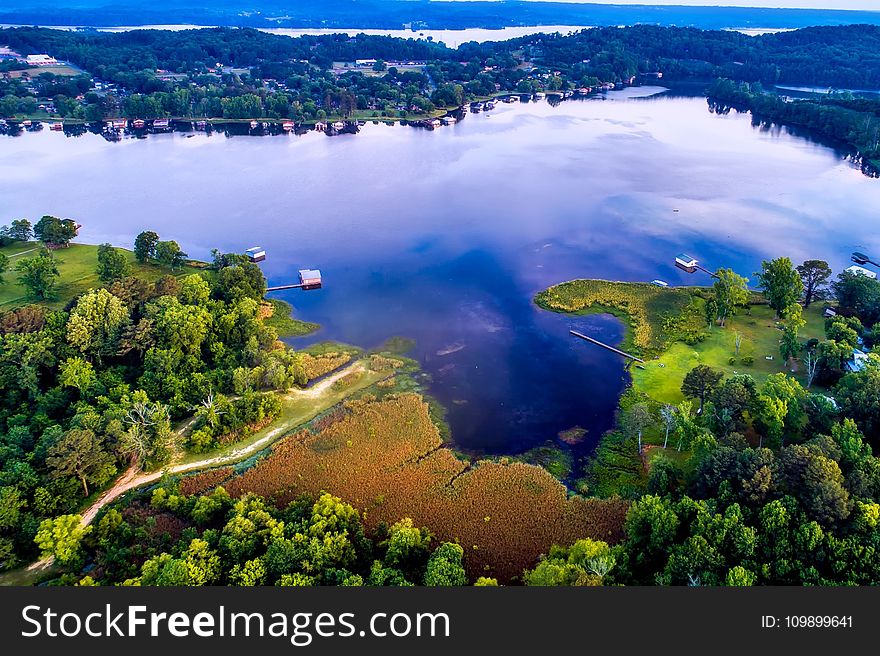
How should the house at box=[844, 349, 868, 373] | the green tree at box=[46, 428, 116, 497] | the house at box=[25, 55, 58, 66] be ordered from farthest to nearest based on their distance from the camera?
the house at box=[25, 55, 58, 66], the house at box=[844, 349, 868, 373], the green tree at box=[46, 428, 116, 497]

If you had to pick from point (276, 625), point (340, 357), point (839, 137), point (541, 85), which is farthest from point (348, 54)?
point (276, 625)

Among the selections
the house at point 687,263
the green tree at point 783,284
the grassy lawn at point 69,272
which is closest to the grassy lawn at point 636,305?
the house at point 687,263

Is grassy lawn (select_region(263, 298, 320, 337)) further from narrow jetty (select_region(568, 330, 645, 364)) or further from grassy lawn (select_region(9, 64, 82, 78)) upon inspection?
grassy lawn (select_region(9, 64, 82, 78))

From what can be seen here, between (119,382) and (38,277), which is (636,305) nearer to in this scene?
(119,382)

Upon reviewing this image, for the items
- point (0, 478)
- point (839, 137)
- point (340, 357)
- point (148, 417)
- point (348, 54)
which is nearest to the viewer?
point (0, 478)

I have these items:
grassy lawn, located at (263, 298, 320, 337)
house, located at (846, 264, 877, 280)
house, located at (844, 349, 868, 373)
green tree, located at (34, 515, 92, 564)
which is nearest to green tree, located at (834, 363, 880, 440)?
house, located at (844, 349, 868, 373)

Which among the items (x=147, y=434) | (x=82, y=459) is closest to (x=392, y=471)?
(x=147, y=434)

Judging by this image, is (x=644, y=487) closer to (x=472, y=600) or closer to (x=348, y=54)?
(x=472, y=600)
